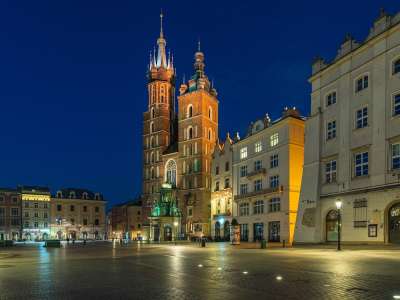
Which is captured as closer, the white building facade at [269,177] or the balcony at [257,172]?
the white building facade at [269,177]

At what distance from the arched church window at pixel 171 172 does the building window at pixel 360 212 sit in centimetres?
6740

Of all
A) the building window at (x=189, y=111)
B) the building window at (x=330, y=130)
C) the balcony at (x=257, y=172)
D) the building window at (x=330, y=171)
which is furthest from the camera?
the building window at (x=189, y=111)

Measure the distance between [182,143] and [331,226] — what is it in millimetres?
61715

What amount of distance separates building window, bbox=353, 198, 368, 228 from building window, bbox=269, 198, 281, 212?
59.2 ft

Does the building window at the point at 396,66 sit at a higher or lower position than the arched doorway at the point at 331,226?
higher

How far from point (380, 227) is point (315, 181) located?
1001 cm

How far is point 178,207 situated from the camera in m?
97.8

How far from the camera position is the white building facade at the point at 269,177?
54.2 metres

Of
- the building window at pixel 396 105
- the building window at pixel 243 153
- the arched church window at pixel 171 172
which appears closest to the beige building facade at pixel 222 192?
the building window at pixel 243 153

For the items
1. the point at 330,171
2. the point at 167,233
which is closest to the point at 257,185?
the point at 330,171

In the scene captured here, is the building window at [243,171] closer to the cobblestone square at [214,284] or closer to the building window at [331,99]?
the building window at [331,99]

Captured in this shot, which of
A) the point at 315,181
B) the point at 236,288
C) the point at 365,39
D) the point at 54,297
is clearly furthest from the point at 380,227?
the point at 54,297

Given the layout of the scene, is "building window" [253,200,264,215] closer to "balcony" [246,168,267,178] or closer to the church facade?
"balcony" [246,168,267,178]

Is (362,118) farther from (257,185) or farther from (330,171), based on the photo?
(257,185)
